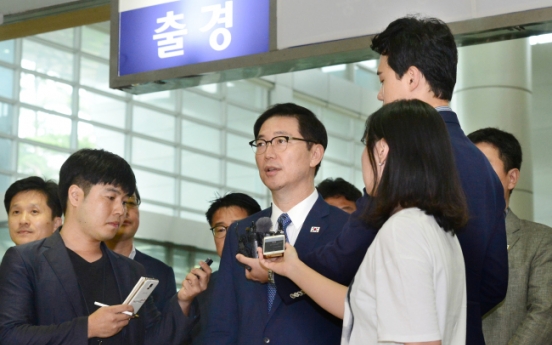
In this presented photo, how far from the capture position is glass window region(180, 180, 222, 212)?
15195mm

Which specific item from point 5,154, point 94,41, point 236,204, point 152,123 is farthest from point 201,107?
point 236,204

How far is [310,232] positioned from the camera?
357cm

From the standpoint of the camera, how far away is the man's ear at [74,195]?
3.83 metres

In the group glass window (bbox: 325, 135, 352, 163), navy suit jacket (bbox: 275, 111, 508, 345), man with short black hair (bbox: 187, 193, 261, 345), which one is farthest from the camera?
glass window (bbox: 325, 135, 352, 163)

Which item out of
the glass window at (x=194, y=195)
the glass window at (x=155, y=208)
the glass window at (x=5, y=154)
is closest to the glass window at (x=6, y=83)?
the glass window at (x=5, y=154)

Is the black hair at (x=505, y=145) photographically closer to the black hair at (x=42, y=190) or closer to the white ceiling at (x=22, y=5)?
the black hair at (x=42, y=190)

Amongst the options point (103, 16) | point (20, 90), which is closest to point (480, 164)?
point (103, 16)

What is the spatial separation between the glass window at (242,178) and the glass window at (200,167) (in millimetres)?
307

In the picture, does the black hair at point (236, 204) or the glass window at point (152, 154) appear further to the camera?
the glass window at point (152, 154)

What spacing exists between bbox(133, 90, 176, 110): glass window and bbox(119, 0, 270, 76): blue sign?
9.57 m

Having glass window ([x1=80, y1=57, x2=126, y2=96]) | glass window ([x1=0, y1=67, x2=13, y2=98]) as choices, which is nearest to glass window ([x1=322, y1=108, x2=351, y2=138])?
glass window ([x1=80, y1=57, x2=126, y2=96])

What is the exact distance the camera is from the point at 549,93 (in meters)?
15.4

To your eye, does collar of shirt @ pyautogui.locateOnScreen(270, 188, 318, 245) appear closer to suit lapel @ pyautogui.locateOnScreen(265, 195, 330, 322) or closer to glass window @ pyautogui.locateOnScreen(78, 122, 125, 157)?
suit lapel @ pyautogui.locateOnScreen(265, 195, 330, 322)

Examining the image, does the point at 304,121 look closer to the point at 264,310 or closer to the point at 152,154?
the point at 264,310
